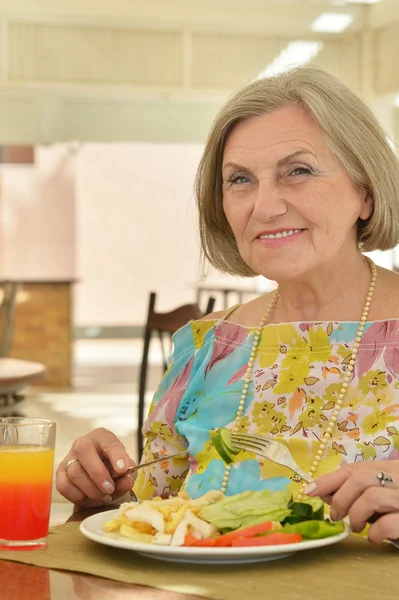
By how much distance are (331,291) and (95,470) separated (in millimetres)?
447

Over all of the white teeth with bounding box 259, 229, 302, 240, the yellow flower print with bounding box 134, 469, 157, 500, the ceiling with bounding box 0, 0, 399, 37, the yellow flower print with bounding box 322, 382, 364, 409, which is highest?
the ceiling with bounding box 0, 0, 399, 37

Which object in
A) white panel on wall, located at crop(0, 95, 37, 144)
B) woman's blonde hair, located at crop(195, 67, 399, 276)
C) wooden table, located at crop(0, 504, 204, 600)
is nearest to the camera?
wooden table, located at crop(0, 504, 204, 600)

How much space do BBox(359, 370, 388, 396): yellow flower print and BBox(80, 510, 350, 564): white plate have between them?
0.39 meters

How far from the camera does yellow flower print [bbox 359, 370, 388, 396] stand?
1393 mm

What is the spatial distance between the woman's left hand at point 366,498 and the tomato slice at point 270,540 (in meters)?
0.08

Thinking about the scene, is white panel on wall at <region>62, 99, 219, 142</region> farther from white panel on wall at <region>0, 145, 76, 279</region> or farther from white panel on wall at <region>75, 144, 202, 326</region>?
white panel on wall at <region>75, 144, 202, 326</region>

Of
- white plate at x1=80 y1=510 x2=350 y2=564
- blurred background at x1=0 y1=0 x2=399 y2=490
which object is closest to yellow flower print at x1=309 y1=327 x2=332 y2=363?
white plate at x1=80 y1=510 x2=350 y2=564

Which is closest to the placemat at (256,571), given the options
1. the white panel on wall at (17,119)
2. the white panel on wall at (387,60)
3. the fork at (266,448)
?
the fork at (266,448)

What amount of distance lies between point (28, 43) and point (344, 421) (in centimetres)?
852

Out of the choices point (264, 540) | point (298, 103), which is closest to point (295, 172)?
point (298, 103)

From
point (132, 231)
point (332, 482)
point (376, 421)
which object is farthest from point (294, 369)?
point (132, 231)

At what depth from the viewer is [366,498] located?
1.04m

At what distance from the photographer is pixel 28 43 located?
932 centimetres

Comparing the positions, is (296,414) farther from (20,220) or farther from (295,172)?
(20,220)
